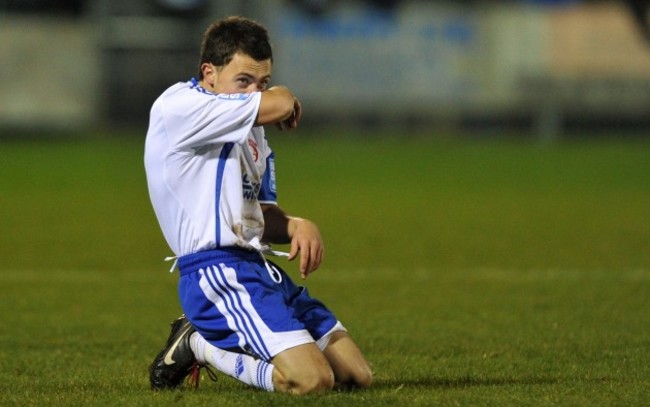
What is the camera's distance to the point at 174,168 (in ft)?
18.7

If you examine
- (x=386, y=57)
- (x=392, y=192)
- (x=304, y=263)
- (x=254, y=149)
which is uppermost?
(x=254, y=149)

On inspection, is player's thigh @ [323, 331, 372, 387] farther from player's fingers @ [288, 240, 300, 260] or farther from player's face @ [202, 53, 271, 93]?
player's face @ [202, 53, 271, 93]

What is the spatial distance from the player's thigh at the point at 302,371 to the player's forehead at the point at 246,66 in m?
1.12

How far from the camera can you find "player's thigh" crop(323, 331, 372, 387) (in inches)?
227

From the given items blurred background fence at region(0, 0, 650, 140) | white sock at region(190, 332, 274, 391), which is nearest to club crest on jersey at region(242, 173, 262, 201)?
white sock at region(190, 332, 274, 391)

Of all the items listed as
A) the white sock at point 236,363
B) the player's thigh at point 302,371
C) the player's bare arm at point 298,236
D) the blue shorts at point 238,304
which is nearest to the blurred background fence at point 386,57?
the player's bare arm at point 298,236

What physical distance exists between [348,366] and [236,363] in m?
0.46

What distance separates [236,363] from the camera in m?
5.72

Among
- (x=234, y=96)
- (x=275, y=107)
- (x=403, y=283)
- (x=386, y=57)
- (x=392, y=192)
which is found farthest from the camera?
(x=386, y=57)

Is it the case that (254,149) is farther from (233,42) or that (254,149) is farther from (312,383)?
(312,383)

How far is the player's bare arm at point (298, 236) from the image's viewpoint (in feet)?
18.5

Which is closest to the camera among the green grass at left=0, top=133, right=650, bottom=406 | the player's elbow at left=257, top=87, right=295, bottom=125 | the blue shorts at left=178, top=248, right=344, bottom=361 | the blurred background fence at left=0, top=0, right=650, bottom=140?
the player's elbow at left=257, top=87, right=295, bottom=125

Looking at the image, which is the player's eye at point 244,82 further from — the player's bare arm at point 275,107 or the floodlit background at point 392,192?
the floodlit background at point 392,192

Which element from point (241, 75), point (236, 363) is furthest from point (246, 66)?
point (236, 363)
